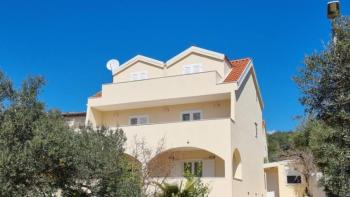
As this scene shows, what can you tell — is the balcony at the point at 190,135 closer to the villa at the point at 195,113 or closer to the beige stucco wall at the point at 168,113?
the villa at the point at 195,113

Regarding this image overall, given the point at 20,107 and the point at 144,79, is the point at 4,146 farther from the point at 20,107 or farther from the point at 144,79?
the point at 144,79

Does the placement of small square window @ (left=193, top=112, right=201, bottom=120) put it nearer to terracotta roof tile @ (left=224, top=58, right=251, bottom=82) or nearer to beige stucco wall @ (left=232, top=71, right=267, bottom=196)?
beige stucco wall @ (left=232, top=71, right=267, bottom=196)

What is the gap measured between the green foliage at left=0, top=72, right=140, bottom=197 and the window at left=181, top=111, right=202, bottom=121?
40.8 feet

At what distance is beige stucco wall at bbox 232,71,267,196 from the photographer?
27.9 m

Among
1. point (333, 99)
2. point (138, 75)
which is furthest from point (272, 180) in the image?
point (333, 99)

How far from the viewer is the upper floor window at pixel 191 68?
30578mm

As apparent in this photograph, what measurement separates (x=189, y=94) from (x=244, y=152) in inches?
221

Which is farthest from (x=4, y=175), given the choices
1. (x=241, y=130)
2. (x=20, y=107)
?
(x=241, y=130)

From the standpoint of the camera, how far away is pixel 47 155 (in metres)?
14.2

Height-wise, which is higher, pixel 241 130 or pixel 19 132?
pixel 241 130

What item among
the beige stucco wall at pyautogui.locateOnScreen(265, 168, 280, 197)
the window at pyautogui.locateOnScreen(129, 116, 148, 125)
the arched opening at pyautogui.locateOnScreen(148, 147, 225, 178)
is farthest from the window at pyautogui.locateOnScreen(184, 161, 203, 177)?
the beige stucco wall at pyautogui.locateOnScreen(265, 168, 280, 197)

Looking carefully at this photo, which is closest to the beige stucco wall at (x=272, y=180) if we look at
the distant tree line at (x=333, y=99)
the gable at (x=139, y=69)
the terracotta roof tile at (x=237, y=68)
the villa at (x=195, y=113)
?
the villa at (x=195, y=113)

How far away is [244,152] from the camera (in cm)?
2936

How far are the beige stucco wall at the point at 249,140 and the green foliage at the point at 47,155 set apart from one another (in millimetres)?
10744
